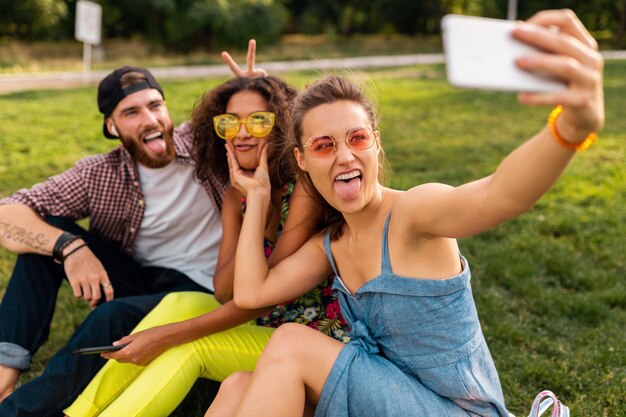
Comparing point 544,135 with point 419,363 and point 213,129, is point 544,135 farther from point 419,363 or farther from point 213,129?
point 213,129

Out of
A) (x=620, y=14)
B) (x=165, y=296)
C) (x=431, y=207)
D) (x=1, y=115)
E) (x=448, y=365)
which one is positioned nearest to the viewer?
(x=431, y=207)

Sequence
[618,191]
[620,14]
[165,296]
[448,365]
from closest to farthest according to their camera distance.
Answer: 1. [448,365]
2. [165,296]
3. [618,191]
4. [620,14]

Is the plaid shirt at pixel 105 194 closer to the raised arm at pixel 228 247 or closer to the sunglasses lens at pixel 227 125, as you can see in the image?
the raised arm at pixel 228 247

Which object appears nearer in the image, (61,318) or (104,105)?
(104,105)

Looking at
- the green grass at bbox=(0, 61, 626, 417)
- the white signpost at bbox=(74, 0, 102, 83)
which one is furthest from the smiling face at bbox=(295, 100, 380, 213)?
the white signpost at bbox=(74, 0, 102, 83)

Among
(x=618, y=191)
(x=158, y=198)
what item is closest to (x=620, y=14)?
(x=618, y=191)

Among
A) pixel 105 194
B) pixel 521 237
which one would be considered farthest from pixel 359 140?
pixel 521 237

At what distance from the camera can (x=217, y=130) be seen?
10.3 ft

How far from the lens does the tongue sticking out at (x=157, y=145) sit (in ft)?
12.0

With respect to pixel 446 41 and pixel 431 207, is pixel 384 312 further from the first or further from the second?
pixel 446 41

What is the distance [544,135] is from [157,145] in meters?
2.61

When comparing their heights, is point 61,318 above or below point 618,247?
below

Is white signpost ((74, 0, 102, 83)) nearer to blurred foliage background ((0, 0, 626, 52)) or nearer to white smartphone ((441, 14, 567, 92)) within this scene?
blurred foliage background ((0, 0, 626, 52))

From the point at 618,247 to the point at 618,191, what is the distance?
1.41 m
